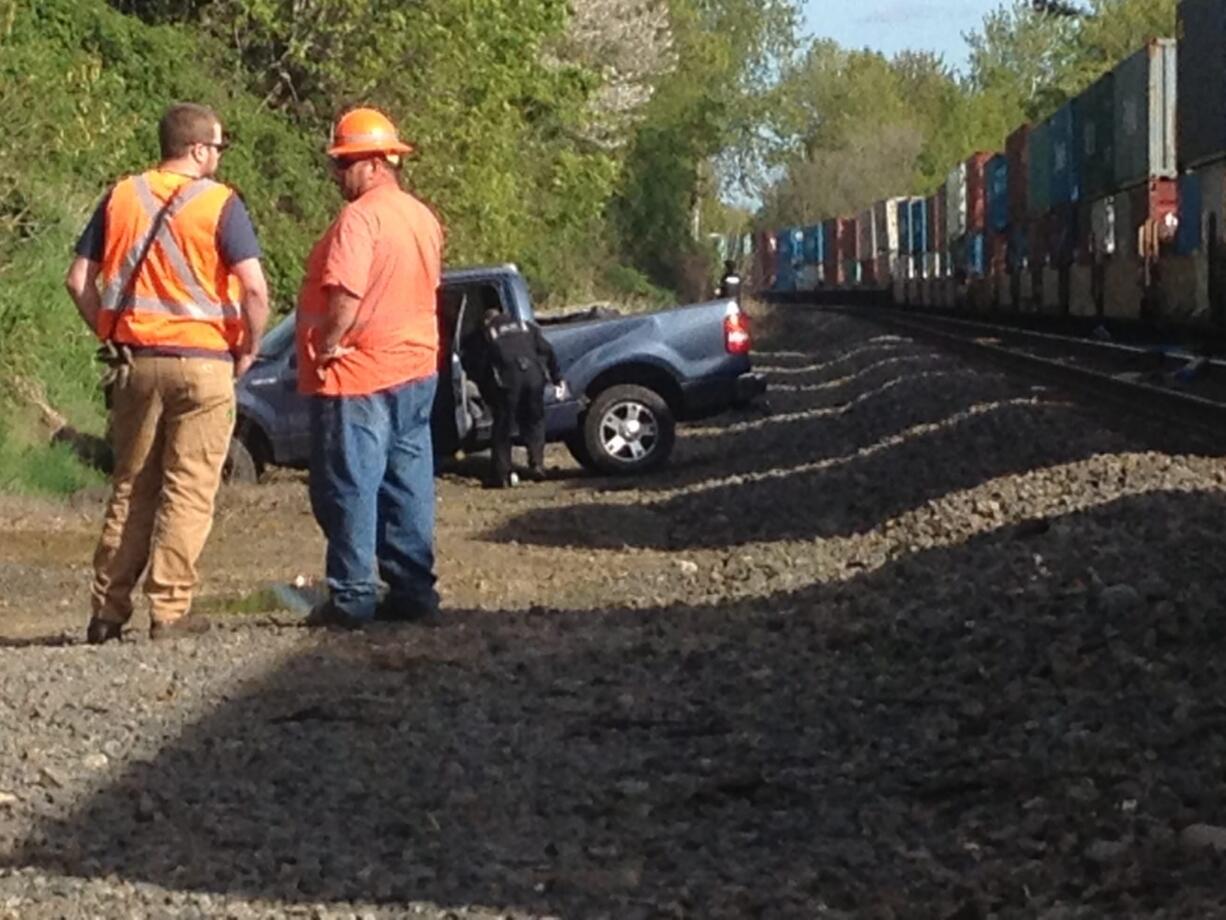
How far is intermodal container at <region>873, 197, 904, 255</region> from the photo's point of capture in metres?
67.2

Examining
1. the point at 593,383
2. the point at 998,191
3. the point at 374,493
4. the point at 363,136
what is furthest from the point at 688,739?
the point at 998,191

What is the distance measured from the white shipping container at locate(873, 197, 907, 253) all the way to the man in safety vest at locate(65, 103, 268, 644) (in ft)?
189

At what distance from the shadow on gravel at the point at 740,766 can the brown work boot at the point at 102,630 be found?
982mm

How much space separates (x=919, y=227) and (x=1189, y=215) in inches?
1495

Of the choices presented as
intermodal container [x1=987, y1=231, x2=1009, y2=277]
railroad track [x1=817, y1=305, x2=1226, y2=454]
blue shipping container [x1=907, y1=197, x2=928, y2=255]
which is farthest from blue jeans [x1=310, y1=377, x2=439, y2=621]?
blue shipping container [x1=907, y1=197, x2=928, y2=255]

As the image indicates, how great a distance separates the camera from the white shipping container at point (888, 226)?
220ft

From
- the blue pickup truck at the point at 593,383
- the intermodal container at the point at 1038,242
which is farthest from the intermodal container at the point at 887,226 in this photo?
the blue pickup truck at the point at 593,383

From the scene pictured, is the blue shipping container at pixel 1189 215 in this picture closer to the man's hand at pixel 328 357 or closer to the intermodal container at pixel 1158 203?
the intermodal container at pixel 1158 203

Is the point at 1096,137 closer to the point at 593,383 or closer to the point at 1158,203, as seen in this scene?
the point at 1158,203

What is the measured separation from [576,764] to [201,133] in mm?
3343

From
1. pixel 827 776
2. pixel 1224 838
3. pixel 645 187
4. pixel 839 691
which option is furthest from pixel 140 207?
pixel 645 187

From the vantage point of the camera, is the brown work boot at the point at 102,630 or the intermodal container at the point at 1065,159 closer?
the brown work boot at the point at 102,630

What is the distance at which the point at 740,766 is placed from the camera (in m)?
7.02

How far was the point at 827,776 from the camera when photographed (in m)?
6.84
